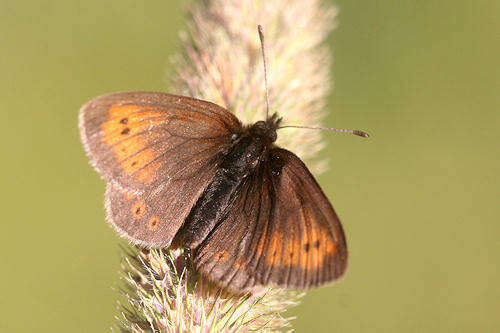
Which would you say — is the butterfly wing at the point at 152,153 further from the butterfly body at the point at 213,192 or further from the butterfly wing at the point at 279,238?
the butterfly wing at the point at 279,238

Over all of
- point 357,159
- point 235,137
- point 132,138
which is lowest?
point 132,138

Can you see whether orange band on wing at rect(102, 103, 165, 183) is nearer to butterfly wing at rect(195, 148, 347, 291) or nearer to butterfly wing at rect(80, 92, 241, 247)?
butterfly wing at rect(80, 92, 241, 247)

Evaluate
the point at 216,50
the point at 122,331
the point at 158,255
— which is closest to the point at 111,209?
the point at 158,255

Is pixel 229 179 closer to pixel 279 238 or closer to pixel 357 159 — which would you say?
pixel 279 238

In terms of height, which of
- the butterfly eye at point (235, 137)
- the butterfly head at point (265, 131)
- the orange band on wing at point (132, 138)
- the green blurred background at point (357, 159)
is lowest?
the orange band on wing at point (132, 138)

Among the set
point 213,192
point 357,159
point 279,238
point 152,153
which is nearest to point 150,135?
point 152,153

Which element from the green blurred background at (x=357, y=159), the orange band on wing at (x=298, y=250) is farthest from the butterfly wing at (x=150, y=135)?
the green blurred background at (x=357, y=159)
